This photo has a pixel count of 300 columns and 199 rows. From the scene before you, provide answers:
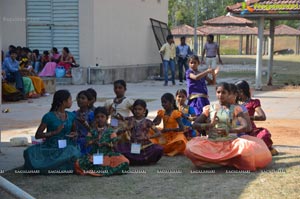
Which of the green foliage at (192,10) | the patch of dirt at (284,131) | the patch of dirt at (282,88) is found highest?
the green foliage at (192,10)

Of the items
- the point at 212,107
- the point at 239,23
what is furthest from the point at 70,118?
the point at 239,23

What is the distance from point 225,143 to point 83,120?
1923 millimetres

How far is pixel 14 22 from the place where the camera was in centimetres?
1995

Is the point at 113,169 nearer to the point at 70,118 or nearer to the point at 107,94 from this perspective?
the point at 70,118

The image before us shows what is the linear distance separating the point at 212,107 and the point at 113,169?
149 cm

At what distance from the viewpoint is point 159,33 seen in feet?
84.3

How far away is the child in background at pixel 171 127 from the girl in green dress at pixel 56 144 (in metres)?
1.55

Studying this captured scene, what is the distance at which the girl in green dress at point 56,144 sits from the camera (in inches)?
266

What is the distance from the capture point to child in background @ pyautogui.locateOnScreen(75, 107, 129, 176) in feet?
22.0

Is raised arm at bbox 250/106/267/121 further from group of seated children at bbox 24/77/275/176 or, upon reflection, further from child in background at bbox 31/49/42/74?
child in background at bbox 31/49/42/74

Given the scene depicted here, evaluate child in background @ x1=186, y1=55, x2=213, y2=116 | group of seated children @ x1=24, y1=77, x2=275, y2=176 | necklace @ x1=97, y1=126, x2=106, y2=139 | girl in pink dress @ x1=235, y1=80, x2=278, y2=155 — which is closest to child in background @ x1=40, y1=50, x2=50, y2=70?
child in background @ x1=186, y1=55, x2=213, y2=116

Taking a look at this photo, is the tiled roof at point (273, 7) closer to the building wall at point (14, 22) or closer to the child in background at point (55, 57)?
the child in background at point (55, 57)

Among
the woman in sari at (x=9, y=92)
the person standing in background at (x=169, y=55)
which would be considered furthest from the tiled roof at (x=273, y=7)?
the woman in sari at (x=9, y=92)

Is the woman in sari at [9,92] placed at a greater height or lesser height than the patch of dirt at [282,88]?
greater
